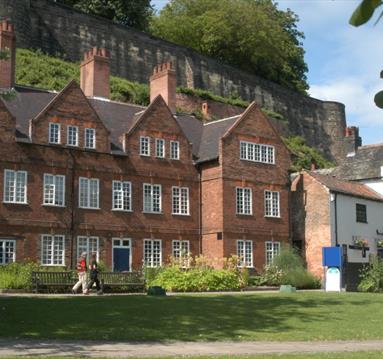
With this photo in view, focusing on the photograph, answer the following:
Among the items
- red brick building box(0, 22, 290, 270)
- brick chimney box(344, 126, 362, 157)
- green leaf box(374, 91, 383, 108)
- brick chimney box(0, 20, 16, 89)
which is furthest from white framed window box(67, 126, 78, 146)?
green leaf box(374, 91, 383, 108)

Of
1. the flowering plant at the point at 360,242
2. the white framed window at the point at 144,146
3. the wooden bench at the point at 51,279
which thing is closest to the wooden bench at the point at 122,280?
the wooden bench at the point at 51,279

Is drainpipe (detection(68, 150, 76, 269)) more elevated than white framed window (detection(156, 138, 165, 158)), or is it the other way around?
white framed window (detection(156, 138, 165, 158))

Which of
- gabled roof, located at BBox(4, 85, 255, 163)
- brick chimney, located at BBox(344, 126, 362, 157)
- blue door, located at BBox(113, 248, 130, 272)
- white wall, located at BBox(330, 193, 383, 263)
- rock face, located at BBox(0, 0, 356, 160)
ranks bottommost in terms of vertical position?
blue door, located at BBox(113, 248, 130, 272)

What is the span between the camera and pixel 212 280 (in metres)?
33.0

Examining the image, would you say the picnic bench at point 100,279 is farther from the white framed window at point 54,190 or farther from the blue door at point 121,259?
the white framed window at point 54,190

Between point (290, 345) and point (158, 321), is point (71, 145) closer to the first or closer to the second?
point (158, 321)

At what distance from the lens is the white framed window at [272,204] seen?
4166cm

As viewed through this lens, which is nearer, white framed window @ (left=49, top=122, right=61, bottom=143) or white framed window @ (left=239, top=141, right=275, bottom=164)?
white framed window @ (left=49, top=122, right=61, bottom=143)

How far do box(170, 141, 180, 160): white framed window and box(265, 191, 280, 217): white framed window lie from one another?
6.11 m

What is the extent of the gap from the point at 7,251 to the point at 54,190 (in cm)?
403

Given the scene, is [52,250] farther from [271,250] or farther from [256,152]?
[256,152]

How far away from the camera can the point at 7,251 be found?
108 ft

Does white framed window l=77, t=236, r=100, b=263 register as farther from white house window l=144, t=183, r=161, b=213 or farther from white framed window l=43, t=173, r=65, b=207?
white house window l=144, t=183, r=161, b=213

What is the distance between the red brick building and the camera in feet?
112
